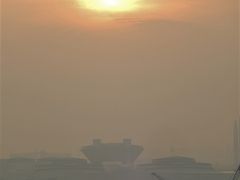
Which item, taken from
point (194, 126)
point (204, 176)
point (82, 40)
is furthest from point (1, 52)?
point (204, 176)

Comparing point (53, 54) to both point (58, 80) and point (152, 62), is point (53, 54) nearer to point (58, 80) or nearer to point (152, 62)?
point (58, 80)

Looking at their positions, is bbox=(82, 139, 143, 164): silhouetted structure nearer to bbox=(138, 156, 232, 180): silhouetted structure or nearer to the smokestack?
bbox=(138, 156, 232, 180): silhouetted structure

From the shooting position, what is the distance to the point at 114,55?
70.2 inches

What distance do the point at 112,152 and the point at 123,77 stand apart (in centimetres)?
32

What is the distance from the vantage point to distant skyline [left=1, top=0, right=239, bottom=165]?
1.76m

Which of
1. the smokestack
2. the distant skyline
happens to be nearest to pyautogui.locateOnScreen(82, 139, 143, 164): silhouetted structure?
the distant skyline

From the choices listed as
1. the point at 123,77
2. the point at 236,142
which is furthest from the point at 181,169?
the point at 123,77

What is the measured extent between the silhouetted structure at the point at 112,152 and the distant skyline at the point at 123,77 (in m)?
0.03

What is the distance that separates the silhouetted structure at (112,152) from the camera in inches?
69.4

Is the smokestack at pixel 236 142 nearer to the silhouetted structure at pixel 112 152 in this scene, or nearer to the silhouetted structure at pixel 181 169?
the silhouetted structure at pixel 181 169

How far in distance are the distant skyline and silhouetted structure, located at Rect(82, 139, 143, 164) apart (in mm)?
30

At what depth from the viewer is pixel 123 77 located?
1783 millimetres

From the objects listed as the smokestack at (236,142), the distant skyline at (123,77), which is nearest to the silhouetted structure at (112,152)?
the distant skyline at (123,77)

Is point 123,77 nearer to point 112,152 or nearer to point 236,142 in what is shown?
point 112,152
